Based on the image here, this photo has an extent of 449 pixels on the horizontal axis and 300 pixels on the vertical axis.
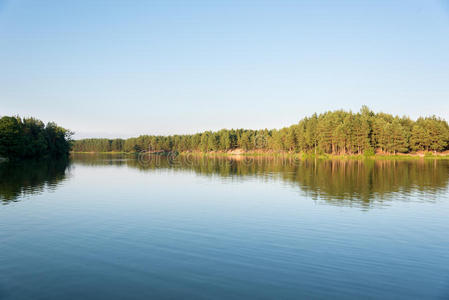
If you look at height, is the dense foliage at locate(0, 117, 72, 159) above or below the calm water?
above

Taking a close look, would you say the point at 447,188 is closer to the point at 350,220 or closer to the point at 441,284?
the point at 350,220

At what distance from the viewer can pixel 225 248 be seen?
13.7 metres

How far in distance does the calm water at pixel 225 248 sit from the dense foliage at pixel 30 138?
77.6 m

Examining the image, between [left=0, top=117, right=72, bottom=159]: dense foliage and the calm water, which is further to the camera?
[left=0, top=117, right=72, bottom=159]: dense foliage

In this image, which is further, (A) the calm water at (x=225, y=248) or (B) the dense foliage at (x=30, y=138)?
(B) the dense foliage at (x=30, y=138)

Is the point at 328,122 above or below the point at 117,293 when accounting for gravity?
above

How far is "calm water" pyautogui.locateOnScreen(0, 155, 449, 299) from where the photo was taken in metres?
9.74

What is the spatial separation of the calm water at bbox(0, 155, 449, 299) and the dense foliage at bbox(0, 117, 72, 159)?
254 ft

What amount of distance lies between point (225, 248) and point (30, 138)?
386 ft

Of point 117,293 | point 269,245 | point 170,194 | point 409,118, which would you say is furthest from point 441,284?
point 409,118

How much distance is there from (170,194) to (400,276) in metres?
23.2

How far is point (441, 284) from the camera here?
→ 10188 millimetres

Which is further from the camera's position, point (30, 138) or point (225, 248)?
point (30, 138)

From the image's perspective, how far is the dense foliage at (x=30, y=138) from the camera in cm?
8838
